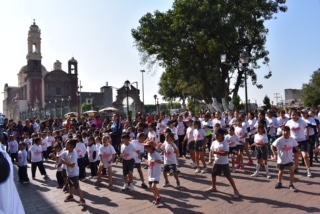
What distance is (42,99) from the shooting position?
70.4 metres

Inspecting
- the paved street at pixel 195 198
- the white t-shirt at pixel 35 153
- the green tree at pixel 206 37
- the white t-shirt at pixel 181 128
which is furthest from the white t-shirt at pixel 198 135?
the green tree at pixel 206 37

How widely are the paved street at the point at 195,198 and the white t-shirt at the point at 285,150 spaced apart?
0.67 meters

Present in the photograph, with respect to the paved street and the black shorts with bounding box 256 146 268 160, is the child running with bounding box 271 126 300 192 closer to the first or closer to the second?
the paved street

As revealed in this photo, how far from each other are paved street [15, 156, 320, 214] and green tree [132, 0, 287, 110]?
13867 millimetres

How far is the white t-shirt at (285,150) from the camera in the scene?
739 cm

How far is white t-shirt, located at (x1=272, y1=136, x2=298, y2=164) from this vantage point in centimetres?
→ 739

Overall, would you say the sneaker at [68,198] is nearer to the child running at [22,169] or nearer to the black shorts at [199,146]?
the child running at [22,169]

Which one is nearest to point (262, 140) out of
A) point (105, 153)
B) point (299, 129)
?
point (299, 129)

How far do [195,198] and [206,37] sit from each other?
15.6 m

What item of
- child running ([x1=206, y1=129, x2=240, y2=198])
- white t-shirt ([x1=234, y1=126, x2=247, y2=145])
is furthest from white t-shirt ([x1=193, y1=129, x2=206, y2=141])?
child running ([x1=206, y1=129, x2=240, y2=198])

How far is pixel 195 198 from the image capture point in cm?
716

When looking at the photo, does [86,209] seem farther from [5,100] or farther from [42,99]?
[5,100]

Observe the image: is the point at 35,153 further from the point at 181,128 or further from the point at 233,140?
the point at 233,140

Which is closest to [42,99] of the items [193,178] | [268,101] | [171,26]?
[268,101]
